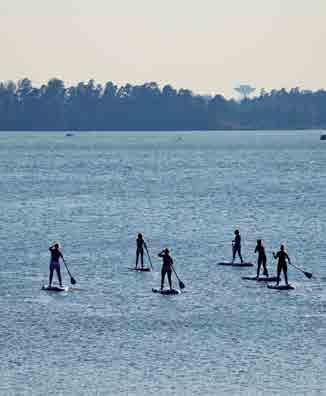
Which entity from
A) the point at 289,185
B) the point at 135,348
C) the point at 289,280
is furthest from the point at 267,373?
the point at 289,185

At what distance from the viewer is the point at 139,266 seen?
250ft

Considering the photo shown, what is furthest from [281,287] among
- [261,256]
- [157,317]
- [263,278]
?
[157,317]

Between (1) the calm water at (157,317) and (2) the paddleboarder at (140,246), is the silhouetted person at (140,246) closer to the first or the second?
(2) the paddleboarder at (140,246)

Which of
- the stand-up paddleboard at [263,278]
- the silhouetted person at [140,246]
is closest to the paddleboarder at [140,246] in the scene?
the silhouetted person at [140,246]

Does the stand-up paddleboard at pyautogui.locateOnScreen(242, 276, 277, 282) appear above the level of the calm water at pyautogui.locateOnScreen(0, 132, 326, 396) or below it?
above

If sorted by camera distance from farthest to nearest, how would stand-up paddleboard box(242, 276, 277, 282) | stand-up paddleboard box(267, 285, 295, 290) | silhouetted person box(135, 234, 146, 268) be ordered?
1. silhouetted person box(135, 234, 146, 268)
2. stand-up paddleboard box(242, 276, 277, 282)
3. stand-up paddleboard box(267, 285, 295, 290)

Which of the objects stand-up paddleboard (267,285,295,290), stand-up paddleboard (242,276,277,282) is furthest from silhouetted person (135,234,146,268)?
stand-up paddleboard (267,285,295,290)

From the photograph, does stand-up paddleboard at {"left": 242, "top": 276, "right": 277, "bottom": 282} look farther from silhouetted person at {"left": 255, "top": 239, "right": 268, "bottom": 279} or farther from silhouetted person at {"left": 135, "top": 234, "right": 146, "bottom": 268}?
silhouetted person at {"left": 135, "top": 234, "right": 146, "bottom": 268}

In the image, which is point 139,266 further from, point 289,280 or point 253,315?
point 253,315

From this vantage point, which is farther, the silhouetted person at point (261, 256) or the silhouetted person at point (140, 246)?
the silhouetted person at point (140, 246)

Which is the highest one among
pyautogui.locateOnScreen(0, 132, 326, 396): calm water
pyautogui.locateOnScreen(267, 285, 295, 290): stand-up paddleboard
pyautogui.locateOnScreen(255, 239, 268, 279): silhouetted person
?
pyautogui.locateOnScreen(255, 239, 268, 279): silhouetted person

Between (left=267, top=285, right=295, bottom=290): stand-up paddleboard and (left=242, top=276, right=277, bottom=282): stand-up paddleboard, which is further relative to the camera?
(left=242, top=276, right=277, bottom=282): stand-up paddleboard

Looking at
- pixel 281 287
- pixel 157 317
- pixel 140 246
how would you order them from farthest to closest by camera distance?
pixel 140 246
pixel 281 287
pixel 157 317

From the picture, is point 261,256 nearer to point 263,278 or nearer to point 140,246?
point 263,278
